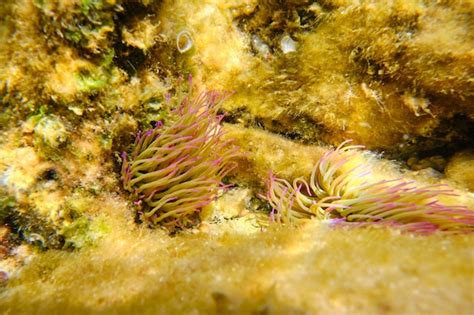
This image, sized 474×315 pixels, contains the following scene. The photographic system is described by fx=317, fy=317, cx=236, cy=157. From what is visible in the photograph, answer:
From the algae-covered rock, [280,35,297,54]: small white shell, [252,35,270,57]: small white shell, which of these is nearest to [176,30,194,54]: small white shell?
the algae-covered rock

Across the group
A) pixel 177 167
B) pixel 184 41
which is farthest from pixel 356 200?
pixel 184 41

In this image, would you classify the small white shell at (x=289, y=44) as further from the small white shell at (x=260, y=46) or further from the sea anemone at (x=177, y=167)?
the sea anemone at (x=177, y=167)

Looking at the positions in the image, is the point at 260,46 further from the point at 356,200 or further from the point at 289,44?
the point at 356,200

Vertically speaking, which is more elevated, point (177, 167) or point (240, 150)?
point (240, 150)

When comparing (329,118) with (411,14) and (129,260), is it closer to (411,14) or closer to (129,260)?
(411,14)

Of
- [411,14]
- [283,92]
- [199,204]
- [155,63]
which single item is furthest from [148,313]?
[411,14]

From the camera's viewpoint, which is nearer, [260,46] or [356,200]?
[356,200]

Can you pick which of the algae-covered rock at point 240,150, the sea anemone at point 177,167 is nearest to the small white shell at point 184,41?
the algae-covered rock at point 240,150

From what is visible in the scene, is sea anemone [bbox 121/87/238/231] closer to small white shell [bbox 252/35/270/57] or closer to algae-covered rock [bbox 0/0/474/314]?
algae-covered rock [bbox 0/0/474/314]
